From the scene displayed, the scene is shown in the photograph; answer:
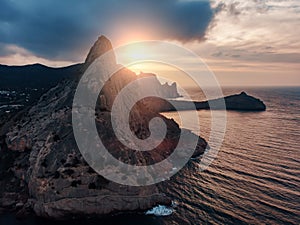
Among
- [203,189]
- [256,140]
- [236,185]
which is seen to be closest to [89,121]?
[203,189]

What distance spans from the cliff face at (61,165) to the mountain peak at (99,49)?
830 mm

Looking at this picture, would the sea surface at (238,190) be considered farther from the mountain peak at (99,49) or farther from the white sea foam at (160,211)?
the mountain peak at (99,49)

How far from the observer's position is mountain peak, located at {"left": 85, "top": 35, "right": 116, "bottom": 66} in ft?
296

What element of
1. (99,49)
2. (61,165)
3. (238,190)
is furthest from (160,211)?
(99,49)

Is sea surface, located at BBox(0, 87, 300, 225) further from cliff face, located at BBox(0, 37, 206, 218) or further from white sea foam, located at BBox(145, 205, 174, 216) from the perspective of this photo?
cliff face, located at BBox(0, 37, 206, 218)

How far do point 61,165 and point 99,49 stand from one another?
144ft

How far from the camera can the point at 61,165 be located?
62812 mm

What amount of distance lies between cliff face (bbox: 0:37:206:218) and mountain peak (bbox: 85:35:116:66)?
0.83 meters

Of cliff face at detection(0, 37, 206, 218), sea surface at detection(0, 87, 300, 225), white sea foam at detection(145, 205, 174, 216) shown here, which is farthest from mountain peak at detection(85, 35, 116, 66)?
white sea foam at detection(145, 205, 174, 216)

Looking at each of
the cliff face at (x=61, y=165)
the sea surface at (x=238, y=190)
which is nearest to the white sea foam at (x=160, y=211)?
the sea surface at (x=238, y=190)

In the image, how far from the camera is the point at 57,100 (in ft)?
270

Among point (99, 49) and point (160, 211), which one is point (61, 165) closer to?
point (160, 211)

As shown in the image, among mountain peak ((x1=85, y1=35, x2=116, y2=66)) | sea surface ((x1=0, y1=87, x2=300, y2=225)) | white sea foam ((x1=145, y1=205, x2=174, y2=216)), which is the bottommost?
white sea foam ((x1=145, y1=205, x2=174, y2=216))

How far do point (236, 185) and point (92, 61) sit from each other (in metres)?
57.4
